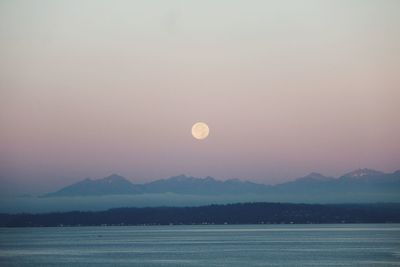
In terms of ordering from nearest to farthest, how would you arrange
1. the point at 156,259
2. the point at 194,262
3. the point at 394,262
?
the point at 394,262 < the point at 194,262 < the point at 156,259

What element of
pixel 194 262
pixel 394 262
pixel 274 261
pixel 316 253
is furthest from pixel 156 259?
pixel 394 262

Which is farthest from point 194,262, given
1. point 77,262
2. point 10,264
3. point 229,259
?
point 10,264

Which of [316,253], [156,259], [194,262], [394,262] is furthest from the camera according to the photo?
[316,253]

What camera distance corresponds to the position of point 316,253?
130250 mm

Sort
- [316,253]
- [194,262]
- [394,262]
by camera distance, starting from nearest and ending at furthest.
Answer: [394,262] → [194,262] → [316,253]

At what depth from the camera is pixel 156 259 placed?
120m

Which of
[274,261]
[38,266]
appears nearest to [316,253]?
[274,261]

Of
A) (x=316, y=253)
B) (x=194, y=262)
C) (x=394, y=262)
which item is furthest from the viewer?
(x=316, y=253)

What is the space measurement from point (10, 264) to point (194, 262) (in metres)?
26.4

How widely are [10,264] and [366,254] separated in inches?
2225

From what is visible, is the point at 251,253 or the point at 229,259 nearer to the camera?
the point at 229,259

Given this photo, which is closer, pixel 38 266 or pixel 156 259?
pixel 38 266

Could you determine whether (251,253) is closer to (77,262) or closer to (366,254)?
(366,254)

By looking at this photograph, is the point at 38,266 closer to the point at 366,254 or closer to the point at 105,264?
the point at 105,264
